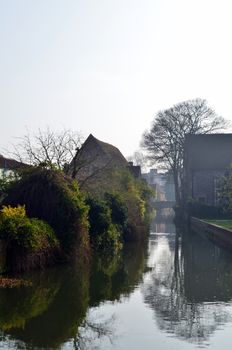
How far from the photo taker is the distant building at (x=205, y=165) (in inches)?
2507

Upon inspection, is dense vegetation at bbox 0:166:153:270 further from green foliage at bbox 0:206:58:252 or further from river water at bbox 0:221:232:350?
river water at bbox 0:221:232:350

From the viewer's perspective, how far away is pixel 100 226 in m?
27.0

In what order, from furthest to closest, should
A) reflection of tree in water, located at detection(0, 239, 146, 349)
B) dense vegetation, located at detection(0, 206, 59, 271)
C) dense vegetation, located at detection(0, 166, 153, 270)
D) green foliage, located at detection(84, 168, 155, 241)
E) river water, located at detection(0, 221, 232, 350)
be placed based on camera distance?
green foliage, located at detection(84, 168, 155, 241) < dense vegetation, located at detection(0, 166, 153, 270) < dense vegetation, located at detection(0, 206, 59, 271) < reflection of tree in water, located at detection(0, 239, 146, 349) < river water, located at detection(0, 221, 232, 350)

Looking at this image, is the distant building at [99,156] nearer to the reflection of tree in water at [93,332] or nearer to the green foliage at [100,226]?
the green foliage at [100,226]

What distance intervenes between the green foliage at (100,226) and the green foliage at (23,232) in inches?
225

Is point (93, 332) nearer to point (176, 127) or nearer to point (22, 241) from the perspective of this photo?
point (22, 241)

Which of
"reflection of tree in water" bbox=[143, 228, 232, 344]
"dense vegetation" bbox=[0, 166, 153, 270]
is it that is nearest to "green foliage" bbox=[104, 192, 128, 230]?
"dense vegetation" bbox=[0, 166, 153, 270]

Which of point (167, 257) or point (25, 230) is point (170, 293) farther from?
point (167, 257)

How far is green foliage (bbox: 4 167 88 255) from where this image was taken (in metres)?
22.5

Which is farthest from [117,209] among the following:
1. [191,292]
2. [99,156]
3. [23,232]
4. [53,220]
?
[99,156]

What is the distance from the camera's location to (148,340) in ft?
34.9

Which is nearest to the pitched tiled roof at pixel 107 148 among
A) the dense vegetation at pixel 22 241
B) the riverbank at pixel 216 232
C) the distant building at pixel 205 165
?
the distant building at pixel 205 165

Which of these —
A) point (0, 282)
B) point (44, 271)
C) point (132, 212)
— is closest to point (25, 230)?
point (44, 271)

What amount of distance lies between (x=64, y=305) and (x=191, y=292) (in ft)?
14.9
